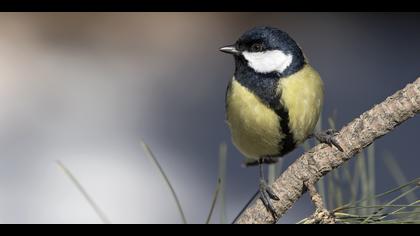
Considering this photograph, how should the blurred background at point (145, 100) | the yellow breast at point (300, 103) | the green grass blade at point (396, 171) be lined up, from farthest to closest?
the blurred background at point (145, 100)
the yellow breast at point (300, 103)
the green grass blade at point (396, 171)

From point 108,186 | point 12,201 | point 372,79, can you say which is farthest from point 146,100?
point 372,79

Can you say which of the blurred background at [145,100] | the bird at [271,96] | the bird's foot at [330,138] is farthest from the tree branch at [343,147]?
the blurred background at [145,100]

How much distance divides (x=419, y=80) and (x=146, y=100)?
1780 mm

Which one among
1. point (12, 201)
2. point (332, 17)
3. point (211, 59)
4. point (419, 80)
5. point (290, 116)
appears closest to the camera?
point (419, 80)

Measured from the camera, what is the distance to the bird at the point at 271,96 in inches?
39.8

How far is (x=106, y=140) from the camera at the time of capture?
2.23 m

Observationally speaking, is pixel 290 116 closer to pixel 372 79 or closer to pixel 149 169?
pixel 149 169

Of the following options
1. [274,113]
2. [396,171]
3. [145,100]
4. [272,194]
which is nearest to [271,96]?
[274,113]

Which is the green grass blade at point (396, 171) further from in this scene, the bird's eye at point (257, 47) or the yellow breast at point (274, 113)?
the bird's eye at point (257, 47)

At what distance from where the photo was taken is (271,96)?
1.02 meters

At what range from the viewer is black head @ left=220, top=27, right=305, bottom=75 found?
1063 mm

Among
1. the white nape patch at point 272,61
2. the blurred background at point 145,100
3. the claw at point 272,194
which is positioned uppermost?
the white nape patch at point 272,61

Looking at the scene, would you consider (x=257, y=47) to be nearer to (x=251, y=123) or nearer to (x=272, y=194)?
(x=251, y=123)

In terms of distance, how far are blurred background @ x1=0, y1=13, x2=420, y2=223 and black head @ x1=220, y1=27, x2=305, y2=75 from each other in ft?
2.73
